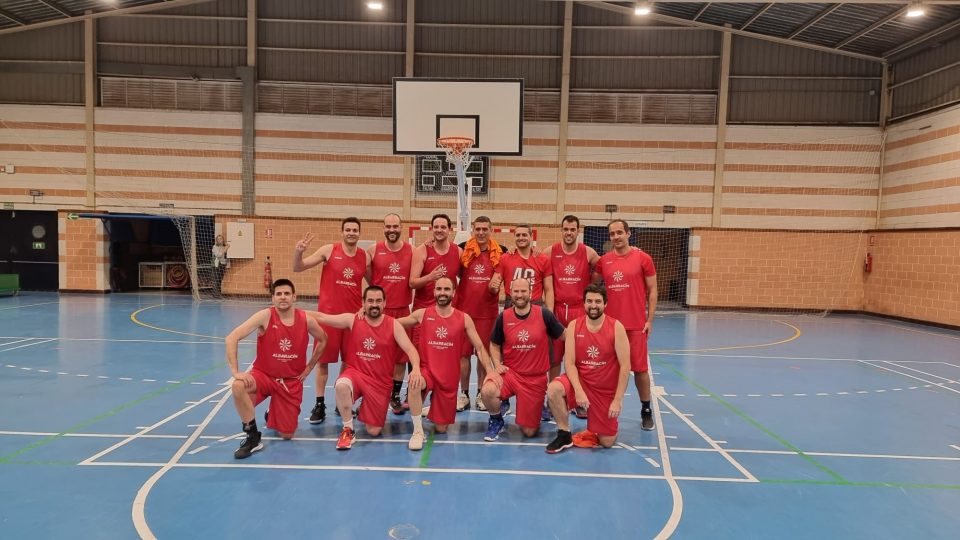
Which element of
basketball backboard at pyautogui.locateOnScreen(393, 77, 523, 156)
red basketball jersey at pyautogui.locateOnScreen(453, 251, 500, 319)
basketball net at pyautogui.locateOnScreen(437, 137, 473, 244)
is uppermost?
basketball backboard at pyautogui.locateOnScreen(393, 77, 523, 156)

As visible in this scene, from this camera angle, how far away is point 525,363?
5324mm

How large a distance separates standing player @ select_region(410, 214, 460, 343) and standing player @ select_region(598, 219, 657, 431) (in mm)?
1698

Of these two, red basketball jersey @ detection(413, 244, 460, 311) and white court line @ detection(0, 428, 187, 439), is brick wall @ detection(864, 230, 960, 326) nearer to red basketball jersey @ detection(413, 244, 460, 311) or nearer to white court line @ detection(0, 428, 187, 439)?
red basketball jersey @ detection(413, 244, 460, 311)

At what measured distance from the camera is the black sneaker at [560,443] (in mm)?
4945

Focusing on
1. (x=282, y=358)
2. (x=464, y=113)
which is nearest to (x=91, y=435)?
(x=282, y=358)

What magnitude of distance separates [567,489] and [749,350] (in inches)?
310

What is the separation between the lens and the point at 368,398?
17.0ft

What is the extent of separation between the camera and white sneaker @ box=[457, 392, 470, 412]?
20.5ft

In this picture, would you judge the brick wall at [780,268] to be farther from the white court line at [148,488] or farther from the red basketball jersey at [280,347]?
the white court line at [148,488]

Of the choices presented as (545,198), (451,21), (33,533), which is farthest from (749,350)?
(451,21)

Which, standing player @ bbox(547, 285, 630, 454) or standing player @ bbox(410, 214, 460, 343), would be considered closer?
standing player @ bbox(547, 285, 630, 454)

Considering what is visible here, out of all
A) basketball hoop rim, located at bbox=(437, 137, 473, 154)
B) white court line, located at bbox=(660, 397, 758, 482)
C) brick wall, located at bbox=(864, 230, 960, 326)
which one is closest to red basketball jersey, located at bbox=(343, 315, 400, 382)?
white court line, located at bbox=(660, 397, 758, 482)

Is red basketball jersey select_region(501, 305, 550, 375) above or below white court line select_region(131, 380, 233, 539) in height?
above

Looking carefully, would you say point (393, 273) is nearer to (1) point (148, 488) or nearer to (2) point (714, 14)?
(1) point (148, 488)
